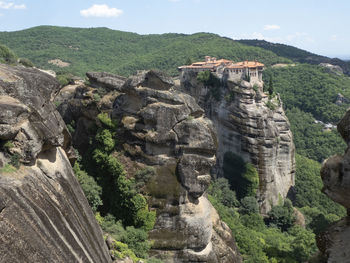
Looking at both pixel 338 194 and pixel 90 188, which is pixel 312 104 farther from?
pixel 338 194

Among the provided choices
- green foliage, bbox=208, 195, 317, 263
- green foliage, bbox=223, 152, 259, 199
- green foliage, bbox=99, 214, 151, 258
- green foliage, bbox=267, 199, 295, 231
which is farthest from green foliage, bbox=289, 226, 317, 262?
green foliage, bbox=99, 214, 151, 258

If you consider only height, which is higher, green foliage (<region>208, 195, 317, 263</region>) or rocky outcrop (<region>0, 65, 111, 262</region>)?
rocky outcrop (<region>0, 65, 111, 262</region>)

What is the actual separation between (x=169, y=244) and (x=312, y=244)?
21.4m

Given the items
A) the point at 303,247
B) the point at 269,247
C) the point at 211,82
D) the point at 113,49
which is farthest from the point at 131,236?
the point at 113,49

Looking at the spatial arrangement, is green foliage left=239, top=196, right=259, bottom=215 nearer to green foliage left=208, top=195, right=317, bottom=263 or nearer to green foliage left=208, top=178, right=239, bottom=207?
green foliage left=208, top=178, right=239, bottom=207

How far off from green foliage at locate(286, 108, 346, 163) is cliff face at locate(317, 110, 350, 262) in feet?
206

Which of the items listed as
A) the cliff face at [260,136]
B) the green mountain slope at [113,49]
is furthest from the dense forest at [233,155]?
the cliff face at [260,136]

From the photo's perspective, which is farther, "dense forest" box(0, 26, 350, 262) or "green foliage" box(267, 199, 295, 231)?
"green foliage" box(267, 199, 295, 231)

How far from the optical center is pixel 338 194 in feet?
31.6

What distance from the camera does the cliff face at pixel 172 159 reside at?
22.2 metres

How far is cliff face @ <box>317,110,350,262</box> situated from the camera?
916cm

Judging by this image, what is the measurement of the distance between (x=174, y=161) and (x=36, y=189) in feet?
41.7

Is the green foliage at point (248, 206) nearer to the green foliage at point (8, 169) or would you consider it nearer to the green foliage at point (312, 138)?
the green foliage at point (312, 138)

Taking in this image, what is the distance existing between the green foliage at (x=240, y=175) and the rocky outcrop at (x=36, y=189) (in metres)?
39.5
